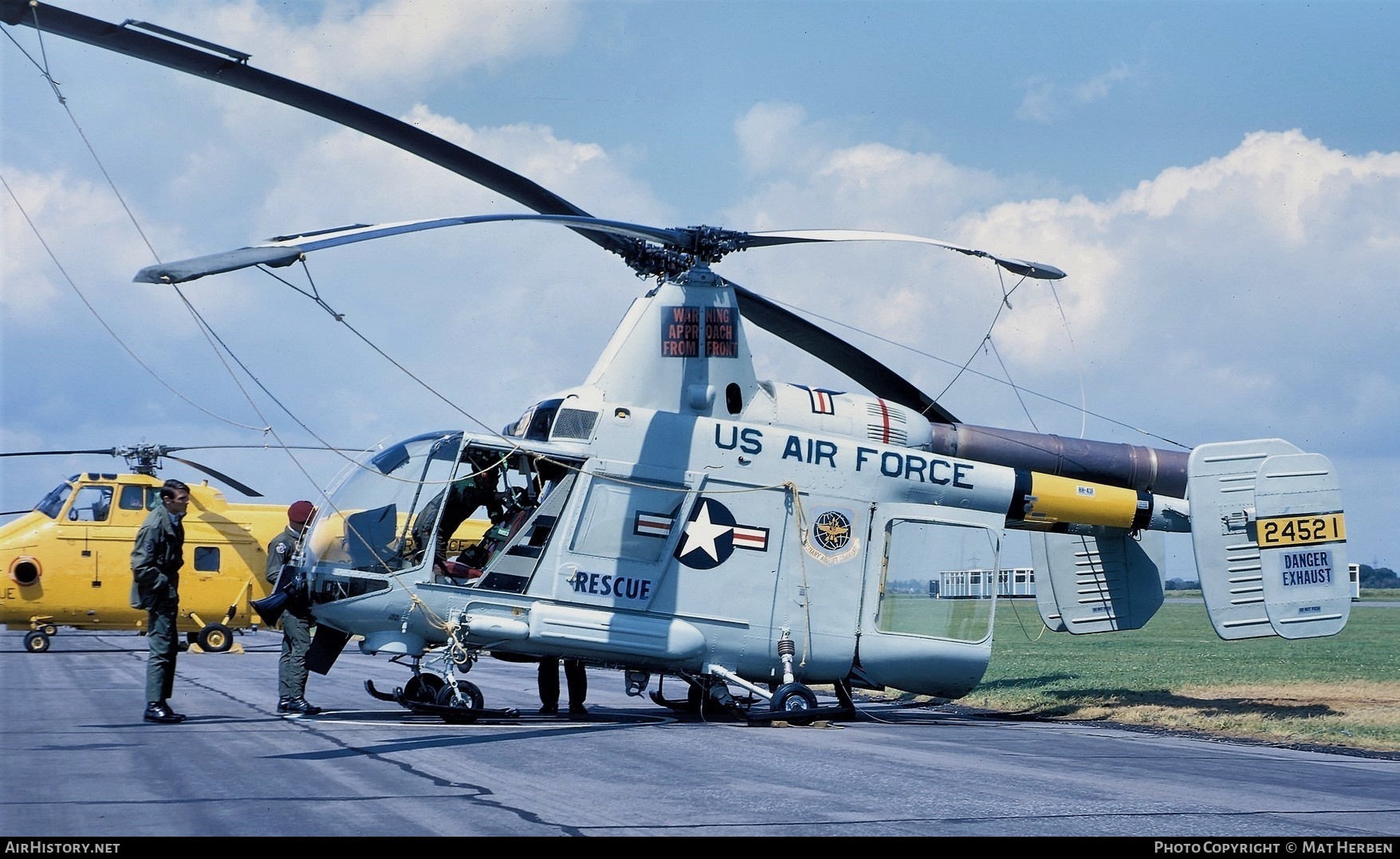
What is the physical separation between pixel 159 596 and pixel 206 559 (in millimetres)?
12777

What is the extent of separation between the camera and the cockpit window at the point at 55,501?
21594 mm

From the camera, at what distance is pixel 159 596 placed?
34.8 feet

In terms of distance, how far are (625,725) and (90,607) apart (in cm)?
1440

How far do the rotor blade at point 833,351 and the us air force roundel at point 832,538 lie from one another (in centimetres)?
174

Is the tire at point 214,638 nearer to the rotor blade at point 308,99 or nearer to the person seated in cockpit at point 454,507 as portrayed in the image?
the person seated in cockpit at point 454,507

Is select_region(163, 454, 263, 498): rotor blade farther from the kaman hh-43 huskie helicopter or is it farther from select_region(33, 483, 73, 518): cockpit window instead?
the kaman hh-43 huskie helicopter

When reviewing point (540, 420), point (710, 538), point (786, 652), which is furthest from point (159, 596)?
point (786, 652)

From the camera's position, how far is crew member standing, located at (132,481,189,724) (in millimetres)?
10555

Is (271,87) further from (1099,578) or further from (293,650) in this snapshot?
(1099,578)

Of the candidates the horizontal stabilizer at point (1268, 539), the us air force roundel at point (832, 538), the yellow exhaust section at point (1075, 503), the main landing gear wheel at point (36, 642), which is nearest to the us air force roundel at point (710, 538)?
the us air force roundel at point (832, 538)

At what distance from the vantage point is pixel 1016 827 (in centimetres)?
605

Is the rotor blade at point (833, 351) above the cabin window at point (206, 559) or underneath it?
above

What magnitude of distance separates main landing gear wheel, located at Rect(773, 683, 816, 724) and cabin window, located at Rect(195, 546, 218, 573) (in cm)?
1455
